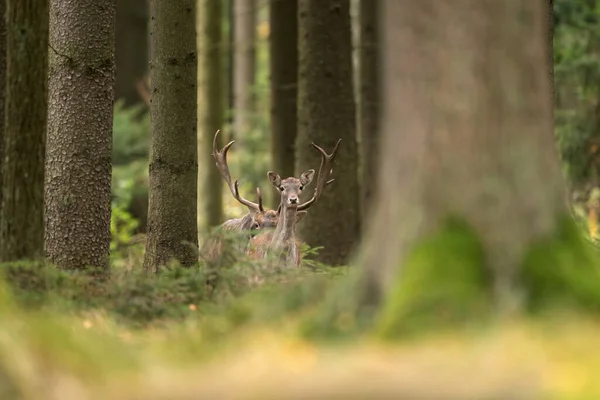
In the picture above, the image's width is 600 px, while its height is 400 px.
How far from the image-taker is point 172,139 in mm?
12062

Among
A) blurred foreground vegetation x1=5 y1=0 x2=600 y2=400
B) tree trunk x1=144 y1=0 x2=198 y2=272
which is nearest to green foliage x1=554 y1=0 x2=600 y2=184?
tree trunk x1=144 y1=0 x2=198 y2=272

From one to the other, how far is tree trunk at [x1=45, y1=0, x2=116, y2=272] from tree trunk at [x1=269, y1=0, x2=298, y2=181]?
8515 millimetres

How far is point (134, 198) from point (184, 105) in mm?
13810

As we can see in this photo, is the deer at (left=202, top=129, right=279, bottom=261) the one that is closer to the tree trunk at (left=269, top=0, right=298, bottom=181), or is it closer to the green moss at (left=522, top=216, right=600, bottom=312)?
the tree trunk at (left=269, top=0, right=298, bottom=181)

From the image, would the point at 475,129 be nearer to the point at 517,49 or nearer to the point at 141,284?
the point at 517,49

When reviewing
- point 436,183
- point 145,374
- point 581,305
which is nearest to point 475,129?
point 436,183

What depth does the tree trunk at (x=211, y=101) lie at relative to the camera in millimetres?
23562

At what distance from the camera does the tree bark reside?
7473 mm

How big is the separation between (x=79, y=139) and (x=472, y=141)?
490 cm

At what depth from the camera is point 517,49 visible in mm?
7648

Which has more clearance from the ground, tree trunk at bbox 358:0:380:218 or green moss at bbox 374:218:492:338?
tree trunk at bbox 358:0:380:218

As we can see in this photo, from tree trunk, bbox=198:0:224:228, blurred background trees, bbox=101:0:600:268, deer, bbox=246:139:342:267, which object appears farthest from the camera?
tree trunk, bbox=198:0:224:228

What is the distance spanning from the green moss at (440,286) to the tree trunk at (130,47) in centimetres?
2466

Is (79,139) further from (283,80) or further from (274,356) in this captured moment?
(283,80)
